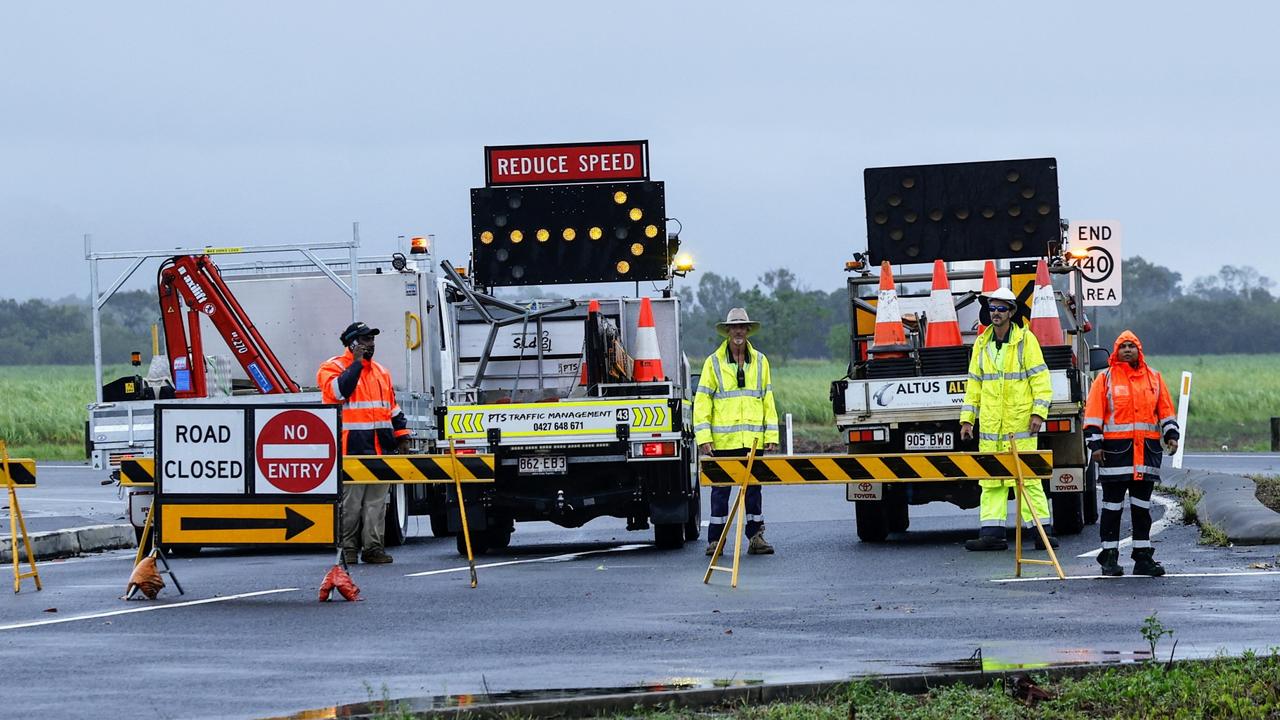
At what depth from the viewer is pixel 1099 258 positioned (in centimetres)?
2786

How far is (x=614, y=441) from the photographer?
19.1 m

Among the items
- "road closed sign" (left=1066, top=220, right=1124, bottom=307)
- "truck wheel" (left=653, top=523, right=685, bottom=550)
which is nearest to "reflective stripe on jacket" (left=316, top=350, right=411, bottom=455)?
"truck wheel" (left=653, top=523, right=685, bottom=550)

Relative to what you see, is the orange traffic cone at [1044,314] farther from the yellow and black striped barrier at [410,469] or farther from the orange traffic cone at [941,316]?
the yellow and black striped barrier at [410,469]

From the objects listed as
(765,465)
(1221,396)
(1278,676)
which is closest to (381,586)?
(765,465)

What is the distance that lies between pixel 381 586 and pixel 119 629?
323 centimetres

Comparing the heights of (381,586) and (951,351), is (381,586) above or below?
below

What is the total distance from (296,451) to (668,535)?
5.25 meters

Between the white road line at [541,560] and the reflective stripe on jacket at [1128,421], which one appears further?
the white road line at [541,560]

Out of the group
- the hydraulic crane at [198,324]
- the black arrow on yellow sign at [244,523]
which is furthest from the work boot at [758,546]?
the hydraulic crane at [198,324]

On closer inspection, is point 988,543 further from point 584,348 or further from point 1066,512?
point 584,348

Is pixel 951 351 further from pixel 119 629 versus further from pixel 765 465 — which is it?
pixel 119 629

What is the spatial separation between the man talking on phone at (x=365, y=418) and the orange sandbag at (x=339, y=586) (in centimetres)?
343

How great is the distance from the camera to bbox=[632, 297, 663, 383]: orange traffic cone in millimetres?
21344

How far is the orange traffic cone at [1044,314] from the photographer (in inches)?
789
